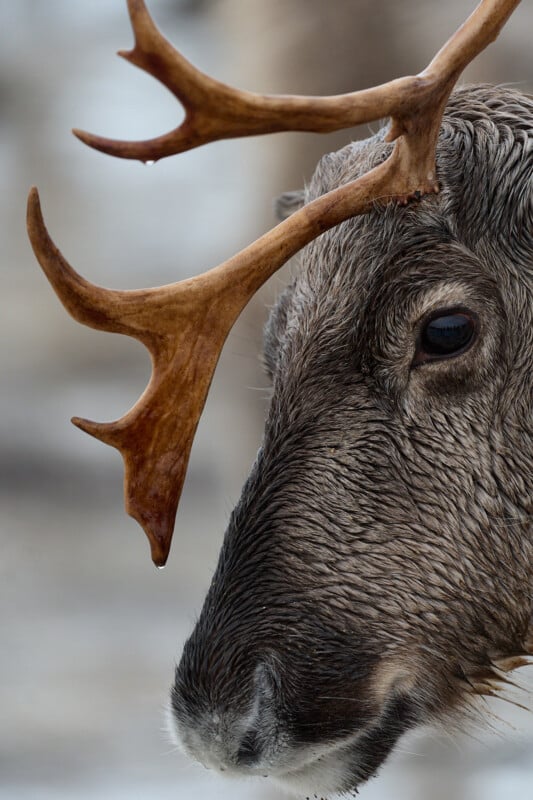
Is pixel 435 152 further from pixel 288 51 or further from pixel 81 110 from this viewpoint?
pixel 81 110

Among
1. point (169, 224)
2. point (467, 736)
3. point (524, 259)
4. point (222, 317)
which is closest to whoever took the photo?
point (222, 317)

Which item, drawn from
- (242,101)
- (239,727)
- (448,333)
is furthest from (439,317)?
(239,727)

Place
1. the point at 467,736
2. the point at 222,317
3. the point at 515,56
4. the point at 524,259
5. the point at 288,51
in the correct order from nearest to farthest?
the point at 222,317, the point at 524,259, the point at 467,736, the point at 515,56, the point at 288,51

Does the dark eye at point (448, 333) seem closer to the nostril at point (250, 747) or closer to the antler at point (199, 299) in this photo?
the antler at point (199, 299)

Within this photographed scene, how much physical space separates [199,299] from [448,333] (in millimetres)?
355

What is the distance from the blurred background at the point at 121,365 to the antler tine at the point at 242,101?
936mm

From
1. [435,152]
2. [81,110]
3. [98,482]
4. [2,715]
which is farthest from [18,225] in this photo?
[435,152]

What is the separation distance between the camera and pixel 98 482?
580cm

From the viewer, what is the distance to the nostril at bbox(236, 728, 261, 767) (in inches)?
62.3

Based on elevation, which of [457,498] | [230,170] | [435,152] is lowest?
[457,498]

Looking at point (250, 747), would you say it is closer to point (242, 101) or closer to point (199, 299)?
point (199, 299)

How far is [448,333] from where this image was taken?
5.33 ft

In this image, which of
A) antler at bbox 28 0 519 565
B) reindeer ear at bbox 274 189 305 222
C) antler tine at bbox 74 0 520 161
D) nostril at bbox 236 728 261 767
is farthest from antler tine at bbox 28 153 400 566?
reindeer ear at bbox 274 189 305 222

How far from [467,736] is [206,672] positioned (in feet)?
1.56
